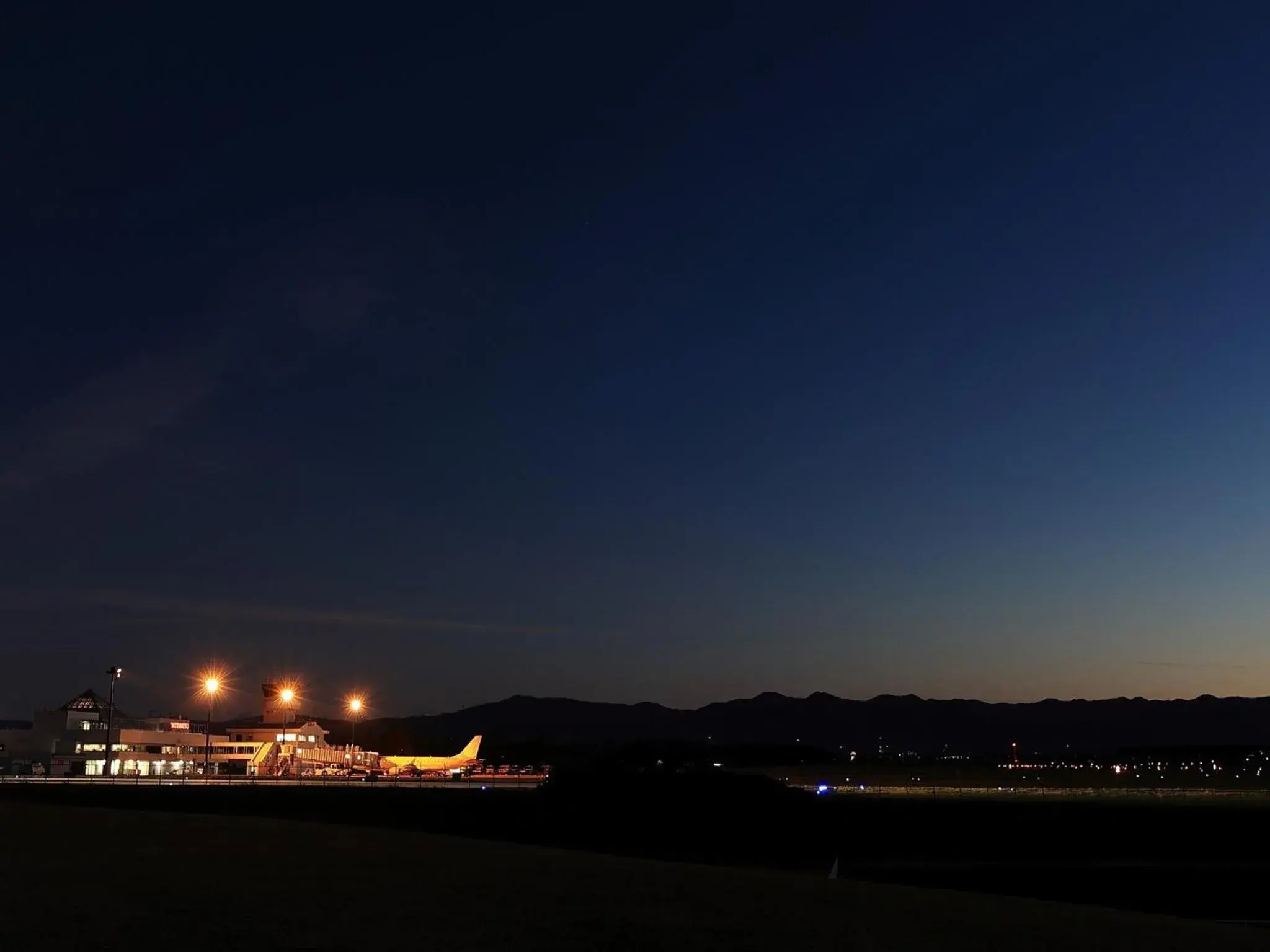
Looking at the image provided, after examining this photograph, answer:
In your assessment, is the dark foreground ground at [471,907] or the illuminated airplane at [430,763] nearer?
the dark foreground ground at [471,907]

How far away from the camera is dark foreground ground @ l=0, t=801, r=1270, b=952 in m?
15.5

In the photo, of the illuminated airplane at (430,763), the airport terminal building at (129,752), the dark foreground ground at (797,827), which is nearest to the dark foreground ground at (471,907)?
the dark foreground ground at (797,827)

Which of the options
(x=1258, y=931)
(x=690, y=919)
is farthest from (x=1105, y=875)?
(x=690, y=919)

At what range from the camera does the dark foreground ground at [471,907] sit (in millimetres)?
15484

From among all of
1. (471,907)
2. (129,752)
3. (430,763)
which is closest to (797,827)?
(471,907)

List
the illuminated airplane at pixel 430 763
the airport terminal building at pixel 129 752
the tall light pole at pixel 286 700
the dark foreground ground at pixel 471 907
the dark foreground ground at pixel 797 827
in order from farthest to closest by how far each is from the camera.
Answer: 1. the tall light pole at pixel 286 700
2. the illuminated airplane at pixel 430 763
3. the airport terminal building at pixel 129 752
4. the dark foreground ground at pixel 797 827
5. the dark foreground ground at pixel 471 907

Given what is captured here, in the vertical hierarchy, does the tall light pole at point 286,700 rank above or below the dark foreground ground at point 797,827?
above

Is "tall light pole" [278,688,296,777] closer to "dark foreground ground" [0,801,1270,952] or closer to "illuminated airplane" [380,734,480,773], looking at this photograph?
"illuminated airplane" [380,734,480,773]

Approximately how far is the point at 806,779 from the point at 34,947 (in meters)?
107

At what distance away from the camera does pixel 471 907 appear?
18.1 metres

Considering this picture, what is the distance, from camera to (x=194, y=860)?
22.6 metres

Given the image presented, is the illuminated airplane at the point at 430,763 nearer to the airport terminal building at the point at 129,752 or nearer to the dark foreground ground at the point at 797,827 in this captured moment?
the airport terminal building at the point at 129,752

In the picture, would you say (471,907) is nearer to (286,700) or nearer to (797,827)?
(797,827)

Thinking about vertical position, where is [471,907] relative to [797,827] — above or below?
above
